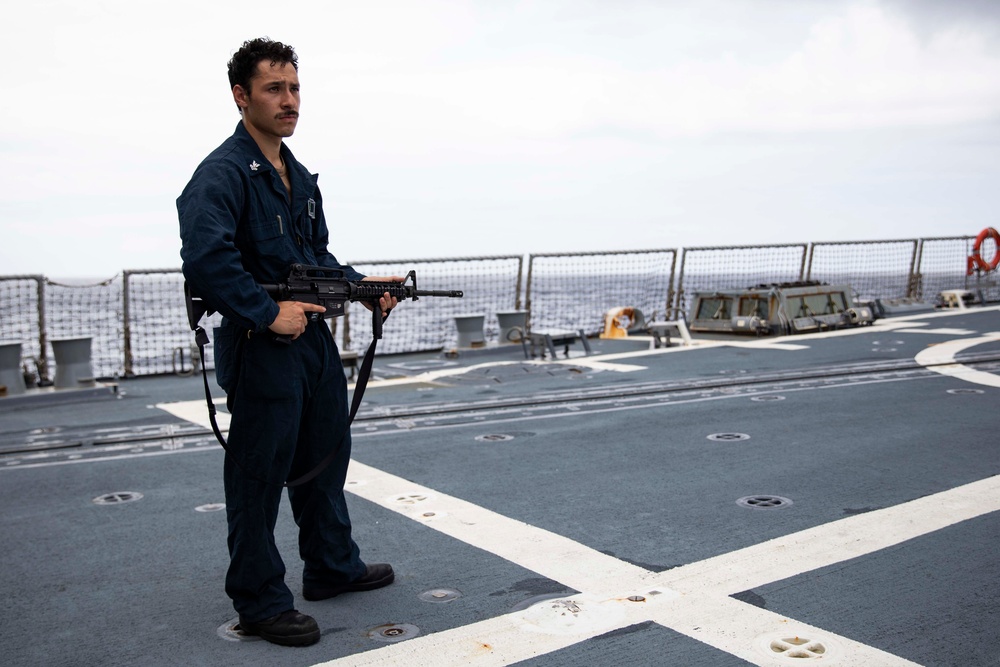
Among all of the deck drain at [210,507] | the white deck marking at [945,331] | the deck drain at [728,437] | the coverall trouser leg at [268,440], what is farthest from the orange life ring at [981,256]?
the coverall trouser leg at [268,440]

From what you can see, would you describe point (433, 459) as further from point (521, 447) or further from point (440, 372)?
point (440, 372)

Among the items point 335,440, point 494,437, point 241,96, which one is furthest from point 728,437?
point 241,96

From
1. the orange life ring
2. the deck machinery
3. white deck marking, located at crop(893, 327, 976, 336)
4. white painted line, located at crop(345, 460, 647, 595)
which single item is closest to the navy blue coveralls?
white painted line, located at crop(345, 460, 647, 595)

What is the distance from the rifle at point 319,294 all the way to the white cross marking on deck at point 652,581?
0.90m

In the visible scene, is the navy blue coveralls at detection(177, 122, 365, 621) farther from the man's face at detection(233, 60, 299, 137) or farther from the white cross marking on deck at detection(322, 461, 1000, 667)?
the white cross marking on deck at detection(322, 461, 1000, 667)

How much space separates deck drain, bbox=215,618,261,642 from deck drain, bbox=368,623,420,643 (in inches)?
16.1

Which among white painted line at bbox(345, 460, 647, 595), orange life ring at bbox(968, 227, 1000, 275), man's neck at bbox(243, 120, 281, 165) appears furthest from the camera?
orange life ring at bbox(968, 227, 1000, 275)

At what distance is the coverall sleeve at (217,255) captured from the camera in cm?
304

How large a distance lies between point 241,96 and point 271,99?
5.0 inches

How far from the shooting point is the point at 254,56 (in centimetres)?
327

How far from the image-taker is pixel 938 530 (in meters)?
4.10

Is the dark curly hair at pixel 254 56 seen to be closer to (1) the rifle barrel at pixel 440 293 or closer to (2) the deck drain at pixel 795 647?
(1) the rifle barrel at pixel 440 293

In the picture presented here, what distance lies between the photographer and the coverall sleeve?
9.96ft

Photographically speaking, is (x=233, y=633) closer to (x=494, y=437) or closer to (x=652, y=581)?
(x=652, y=581)
